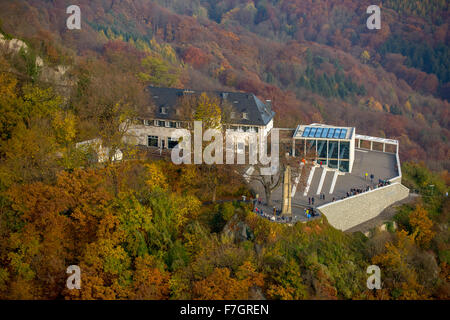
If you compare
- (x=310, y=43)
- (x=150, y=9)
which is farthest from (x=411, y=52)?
(x=150, y=9)

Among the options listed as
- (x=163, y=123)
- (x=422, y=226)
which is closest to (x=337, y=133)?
(x=422, y=226)

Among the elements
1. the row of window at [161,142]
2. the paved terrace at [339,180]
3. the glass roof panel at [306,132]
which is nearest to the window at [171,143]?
the row of window at [161,142]

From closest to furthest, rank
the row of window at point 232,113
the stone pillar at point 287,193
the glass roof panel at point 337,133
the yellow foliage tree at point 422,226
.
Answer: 1. the stone pillar at point 287,193
2. the yellow foliage tree at point 422,226
3. the glass roof panel at point 337,133
4. the row of window at point 232,113

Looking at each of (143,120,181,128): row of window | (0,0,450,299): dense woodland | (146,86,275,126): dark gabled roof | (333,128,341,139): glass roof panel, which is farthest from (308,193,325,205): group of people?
(143,120,181,128): row of window

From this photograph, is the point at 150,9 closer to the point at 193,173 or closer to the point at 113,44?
the point at 113,44

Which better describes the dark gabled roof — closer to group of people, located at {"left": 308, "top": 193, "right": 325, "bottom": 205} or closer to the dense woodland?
the dense woodland

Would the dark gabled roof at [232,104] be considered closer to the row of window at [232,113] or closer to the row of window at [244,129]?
the row of window at [232,113]
